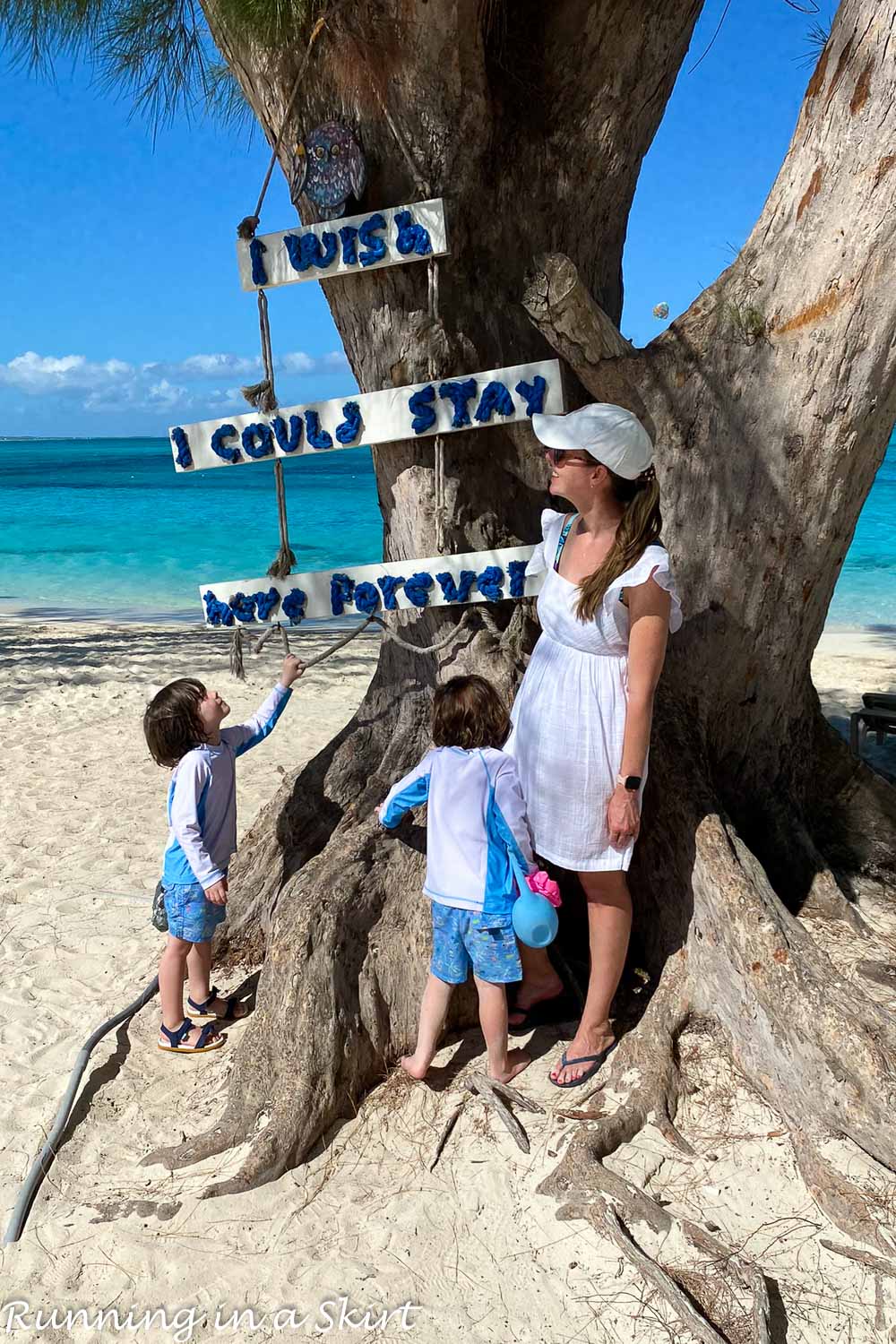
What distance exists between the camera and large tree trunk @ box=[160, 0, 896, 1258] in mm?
3105

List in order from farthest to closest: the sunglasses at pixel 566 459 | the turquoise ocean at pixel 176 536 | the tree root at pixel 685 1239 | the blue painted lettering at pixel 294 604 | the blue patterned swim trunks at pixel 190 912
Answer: the turquoise ocean at pixel 176 536
the blue painted lettering at pixel 294 604
the blue patterned swim trunks at pixel 190 912
the sunglasses at pixel 566 459
the tree root at pixel 685 1239

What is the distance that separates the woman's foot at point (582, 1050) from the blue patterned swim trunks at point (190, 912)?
1.23 meters

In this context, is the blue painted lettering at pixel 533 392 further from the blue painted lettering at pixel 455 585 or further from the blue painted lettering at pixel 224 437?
the blue painted lettering at pixel 224 437

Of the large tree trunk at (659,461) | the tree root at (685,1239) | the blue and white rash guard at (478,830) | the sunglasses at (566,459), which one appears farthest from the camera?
the large tree trunk at (659,461)

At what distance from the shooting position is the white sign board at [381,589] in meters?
3.58

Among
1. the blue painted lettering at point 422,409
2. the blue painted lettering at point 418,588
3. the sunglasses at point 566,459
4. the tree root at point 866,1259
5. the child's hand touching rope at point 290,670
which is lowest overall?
the tree root at point 866,1259

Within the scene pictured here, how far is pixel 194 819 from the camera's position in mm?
3365

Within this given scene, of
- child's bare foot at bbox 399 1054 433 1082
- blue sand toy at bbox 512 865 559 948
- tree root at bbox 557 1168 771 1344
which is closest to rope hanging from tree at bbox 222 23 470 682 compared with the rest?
blue sand toy at bbox 512 865 559 948

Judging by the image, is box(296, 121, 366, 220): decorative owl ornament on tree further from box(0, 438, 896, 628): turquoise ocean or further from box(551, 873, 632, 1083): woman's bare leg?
box(0, 438, 896, 628): turquoise ocean

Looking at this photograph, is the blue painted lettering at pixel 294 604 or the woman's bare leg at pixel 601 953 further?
the blue painted lettering at pixel 294 604

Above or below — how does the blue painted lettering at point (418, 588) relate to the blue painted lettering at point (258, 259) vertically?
below

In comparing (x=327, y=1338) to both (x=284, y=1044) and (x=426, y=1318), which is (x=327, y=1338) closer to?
(x=426, y=1318)

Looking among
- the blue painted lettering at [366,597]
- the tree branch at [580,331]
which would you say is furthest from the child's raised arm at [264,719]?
the tree branch at [580,331]

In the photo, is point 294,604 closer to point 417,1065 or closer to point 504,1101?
point 417,1065
